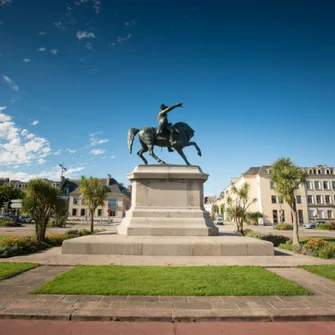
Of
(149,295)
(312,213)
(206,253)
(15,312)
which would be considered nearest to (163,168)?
(206,253)

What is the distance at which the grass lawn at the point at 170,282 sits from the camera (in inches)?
203

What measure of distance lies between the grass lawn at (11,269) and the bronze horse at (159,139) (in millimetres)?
8346

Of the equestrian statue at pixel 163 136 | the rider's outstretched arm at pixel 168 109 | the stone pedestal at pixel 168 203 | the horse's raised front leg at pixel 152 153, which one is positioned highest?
the rider's outstretched arm at pixel 168 109

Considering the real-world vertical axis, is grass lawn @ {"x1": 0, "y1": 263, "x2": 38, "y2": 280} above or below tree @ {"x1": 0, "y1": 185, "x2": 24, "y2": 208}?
below

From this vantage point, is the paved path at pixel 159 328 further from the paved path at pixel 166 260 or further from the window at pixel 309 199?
the window at pixel 309 199

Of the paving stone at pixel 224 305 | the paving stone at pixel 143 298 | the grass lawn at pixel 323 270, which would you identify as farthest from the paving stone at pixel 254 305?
the grass lawn at pixel 323 270

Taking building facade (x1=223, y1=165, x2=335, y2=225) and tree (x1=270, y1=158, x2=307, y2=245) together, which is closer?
tree (x1=270, y1=158, x2=307, y2=245)

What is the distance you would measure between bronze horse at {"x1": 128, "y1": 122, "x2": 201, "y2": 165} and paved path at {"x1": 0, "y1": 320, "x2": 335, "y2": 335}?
10.6 metres

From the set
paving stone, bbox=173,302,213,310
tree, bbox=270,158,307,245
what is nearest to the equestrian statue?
tree, bbox=270,158,307,245

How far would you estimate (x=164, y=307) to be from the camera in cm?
440

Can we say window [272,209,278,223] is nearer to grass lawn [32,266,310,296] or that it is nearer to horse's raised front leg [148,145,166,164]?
horse's raised front leg [148,145,166,164]

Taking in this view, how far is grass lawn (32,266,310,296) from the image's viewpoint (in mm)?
5145

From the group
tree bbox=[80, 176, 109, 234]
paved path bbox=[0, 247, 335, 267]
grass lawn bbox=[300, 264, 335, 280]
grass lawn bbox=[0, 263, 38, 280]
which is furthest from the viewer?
tree bbox=[80, 176, 109, 234]

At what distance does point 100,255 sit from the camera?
9445mm
